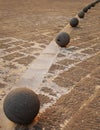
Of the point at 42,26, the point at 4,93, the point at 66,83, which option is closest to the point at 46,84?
the point at 66,83

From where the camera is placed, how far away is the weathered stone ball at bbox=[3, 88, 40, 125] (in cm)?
384

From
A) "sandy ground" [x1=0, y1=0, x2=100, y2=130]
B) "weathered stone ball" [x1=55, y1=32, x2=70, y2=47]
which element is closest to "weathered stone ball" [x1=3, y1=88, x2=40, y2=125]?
"sandy ground" [x1=0, y1=0, x2=100, y2=130]

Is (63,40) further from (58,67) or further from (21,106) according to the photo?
(21,106)

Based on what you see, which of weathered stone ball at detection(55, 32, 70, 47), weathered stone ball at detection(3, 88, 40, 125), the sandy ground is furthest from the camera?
weathered stone ball at detection(55, 32, 70, 47)

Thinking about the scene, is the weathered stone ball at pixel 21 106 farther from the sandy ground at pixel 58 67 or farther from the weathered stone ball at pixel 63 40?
the weathered stone ball at pixel 63 40

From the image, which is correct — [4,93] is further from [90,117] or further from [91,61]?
[91,61]

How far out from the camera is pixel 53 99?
4801 millimetres

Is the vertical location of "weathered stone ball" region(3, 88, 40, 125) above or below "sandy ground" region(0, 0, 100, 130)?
above

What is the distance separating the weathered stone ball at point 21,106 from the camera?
3842 millimetres

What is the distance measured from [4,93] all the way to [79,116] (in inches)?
58.0

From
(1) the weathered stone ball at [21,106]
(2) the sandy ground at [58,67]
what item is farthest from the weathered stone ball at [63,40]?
(1) the weathered stone ball at [21,106]

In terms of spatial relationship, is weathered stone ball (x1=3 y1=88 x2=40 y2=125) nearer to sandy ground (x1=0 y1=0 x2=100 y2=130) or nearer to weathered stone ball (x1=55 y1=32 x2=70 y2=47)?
sandy ground (x1=0 y1=0 x2=100 y2=130)

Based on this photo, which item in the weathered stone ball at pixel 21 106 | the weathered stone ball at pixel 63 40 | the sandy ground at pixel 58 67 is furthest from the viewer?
the weathered stone ball at pixel 63 40

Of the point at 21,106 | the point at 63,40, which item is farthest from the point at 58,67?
the point at 21,106
